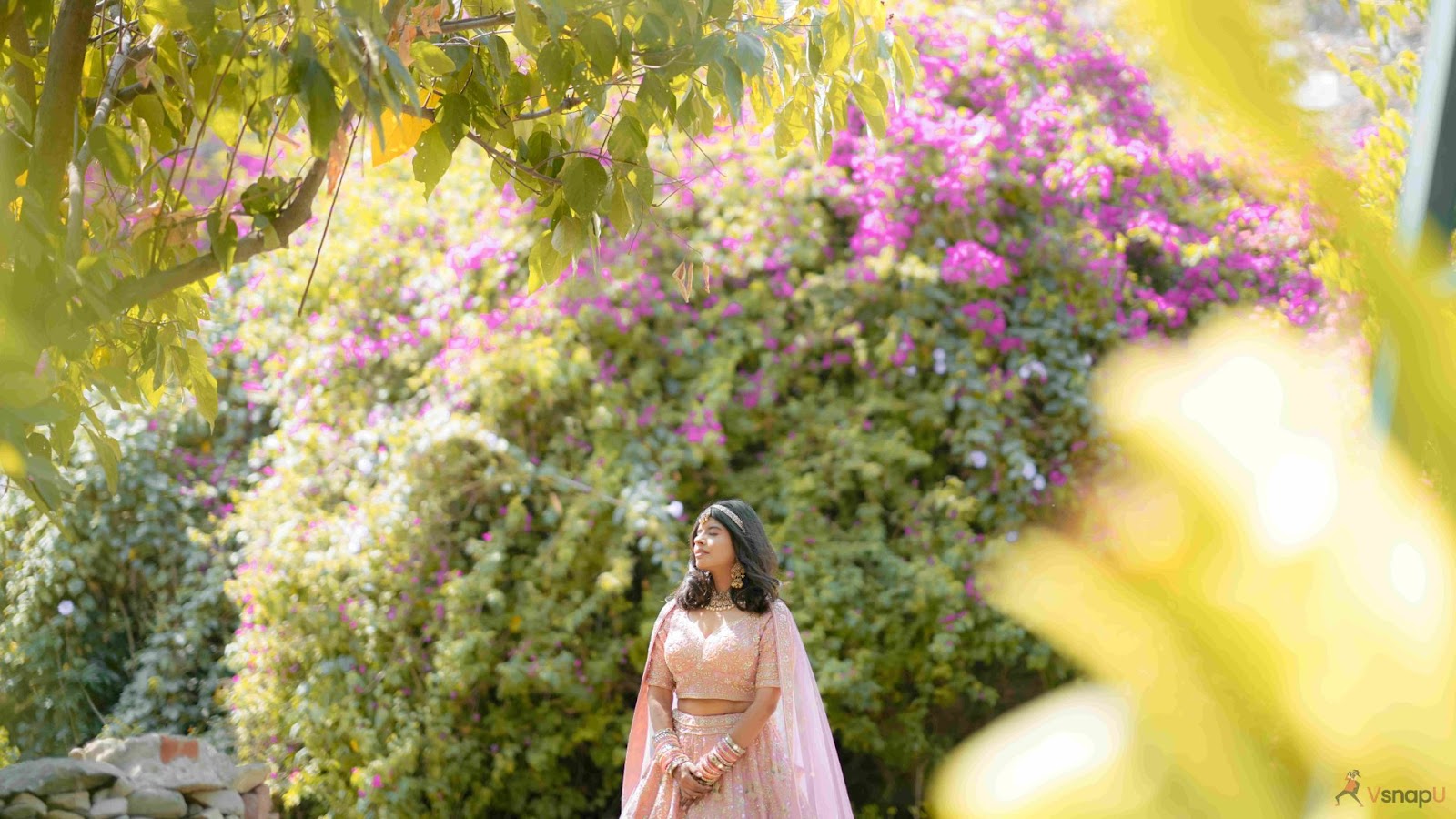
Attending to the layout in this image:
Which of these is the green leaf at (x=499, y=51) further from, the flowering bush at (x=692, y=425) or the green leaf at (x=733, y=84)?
the flowering bush at (x=692, y=425)

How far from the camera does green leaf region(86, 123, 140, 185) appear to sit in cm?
169

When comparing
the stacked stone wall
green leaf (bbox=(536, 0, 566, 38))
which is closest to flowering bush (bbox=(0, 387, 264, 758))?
the stacked stone wall

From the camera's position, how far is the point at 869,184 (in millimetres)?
4727

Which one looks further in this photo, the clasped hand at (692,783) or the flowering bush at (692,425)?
Result: the flowering bush at (692,425)

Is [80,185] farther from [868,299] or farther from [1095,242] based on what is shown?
[1095,242]

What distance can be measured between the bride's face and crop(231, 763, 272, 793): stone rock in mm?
2016

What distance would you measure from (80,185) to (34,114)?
48cm

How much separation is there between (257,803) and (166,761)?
32 cm

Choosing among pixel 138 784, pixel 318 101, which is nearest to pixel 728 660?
pixel 318 101

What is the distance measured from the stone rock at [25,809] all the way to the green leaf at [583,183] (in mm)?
2916

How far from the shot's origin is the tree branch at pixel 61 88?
1788mm

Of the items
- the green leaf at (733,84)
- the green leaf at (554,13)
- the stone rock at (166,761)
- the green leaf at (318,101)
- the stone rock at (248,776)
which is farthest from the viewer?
the stone rock at (248,776)

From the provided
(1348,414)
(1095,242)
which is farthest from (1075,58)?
(1348,414)

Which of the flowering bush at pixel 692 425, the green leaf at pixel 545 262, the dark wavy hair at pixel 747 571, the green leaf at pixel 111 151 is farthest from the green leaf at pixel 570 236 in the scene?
the flowering bush at pixel 692 425
